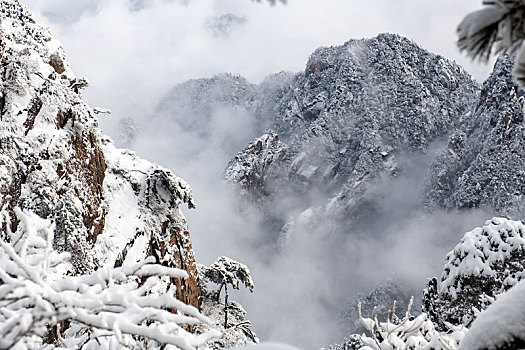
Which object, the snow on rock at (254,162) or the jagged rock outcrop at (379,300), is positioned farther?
the snow on rock at (254,162)

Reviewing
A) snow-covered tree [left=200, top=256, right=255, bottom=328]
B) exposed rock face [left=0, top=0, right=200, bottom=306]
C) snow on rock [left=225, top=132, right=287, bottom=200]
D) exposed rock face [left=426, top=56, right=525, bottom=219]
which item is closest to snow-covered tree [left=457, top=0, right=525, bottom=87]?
exposed rock face [left=0, top=0, right=200, bottom=306]

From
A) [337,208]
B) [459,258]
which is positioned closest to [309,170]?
[337,208]

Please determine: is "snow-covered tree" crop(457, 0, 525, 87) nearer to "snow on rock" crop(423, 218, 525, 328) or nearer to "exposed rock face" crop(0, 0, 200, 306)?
"exposed rock face" crop(0, 0, 200, 306)

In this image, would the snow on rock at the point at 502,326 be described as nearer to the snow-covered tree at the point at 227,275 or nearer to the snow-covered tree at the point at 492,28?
the snow-covered tree at the point at 492,28

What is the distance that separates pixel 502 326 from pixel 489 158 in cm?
6532

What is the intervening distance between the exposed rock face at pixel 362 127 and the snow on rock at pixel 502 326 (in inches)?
3239

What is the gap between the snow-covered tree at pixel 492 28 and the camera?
130 cm

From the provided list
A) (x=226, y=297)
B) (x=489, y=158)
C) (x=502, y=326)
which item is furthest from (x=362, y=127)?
(x=502, y=326)

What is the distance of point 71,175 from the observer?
30.7ft

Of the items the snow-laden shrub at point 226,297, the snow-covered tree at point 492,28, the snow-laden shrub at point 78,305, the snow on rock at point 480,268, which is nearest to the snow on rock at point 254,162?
the snow-laden shrub at point 226,297

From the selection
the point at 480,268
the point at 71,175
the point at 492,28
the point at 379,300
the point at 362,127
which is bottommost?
the point at 492,28

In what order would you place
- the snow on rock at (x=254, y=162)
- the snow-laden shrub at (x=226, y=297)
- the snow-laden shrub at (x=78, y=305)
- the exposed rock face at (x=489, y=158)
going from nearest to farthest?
the snow-laden shrub at (x=78, y=305), the snow-laden shrub at (x=226, y=297), the exposed rock face at (x=489, y=158), the snow on rock at (x=254, y=162)

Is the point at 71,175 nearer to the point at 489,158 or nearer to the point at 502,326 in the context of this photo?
the point at 502,326

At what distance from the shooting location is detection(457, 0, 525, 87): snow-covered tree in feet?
4.26
